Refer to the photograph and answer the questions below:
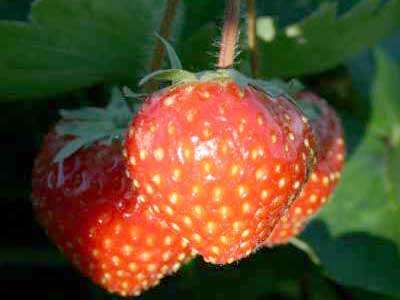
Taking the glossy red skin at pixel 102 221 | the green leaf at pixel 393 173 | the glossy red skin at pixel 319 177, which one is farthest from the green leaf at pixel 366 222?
the glossy red skin at pixel 102 221

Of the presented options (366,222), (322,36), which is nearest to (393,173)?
(366,222)

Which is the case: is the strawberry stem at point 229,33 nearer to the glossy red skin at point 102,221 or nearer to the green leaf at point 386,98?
the glossy red skin at point 102,221

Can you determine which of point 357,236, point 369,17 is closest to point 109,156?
point 369,17

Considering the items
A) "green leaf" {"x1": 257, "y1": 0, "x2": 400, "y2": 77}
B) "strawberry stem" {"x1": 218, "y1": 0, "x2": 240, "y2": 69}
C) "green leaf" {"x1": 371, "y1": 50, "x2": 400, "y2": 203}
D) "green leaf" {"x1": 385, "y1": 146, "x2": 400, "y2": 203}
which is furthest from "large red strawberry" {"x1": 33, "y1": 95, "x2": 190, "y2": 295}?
"green leaf" {"x1": 371, "y1": 50, "x2": 400, "y2": 203}

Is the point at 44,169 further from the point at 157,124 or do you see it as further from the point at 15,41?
the point at 157,124

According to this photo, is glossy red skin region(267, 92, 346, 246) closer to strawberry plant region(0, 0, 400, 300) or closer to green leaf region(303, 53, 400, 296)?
strawberry plant region(0, 0, 400, 300)

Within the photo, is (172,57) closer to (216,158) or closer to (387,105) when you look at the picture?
(216,158)
